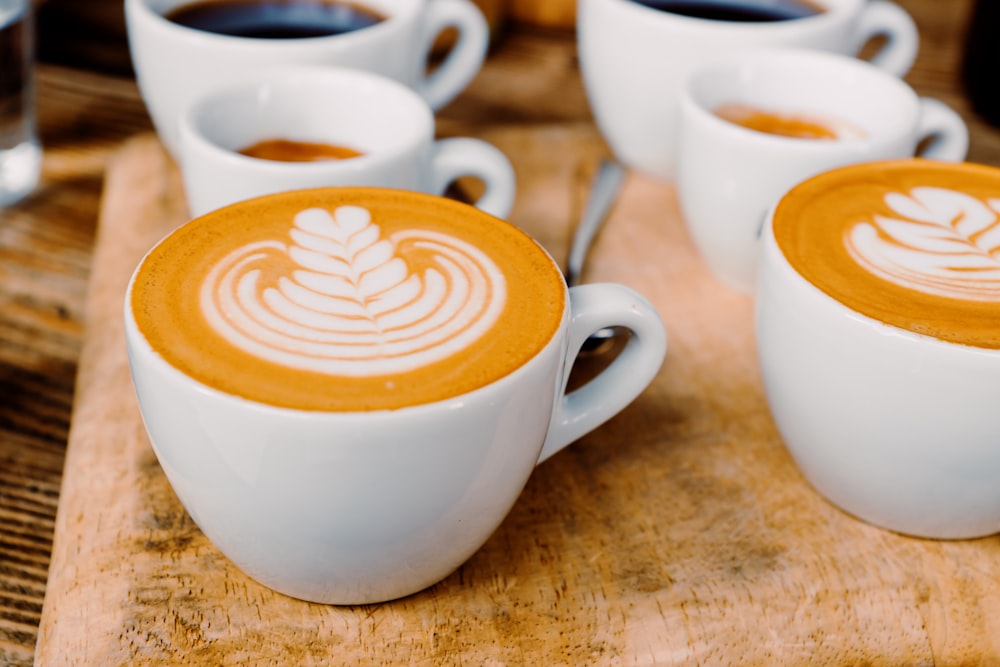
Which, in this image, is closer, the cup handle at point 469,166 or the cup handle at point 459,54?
the cup handle at point 469,166

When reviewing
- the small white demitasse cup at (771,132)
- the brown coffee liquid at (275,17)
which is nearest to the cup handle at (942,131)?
the small white demitasse cup at (771,132)

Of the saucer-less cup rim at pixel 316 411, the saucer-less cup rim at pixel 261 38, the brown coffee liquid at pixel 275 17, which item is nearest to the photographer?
the saucer-less cup rim at pixel 316 411

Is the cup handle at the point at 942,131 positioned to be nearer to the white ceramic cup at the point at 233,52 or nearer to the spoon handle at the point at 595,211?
the spoon handle at the point at 595,211

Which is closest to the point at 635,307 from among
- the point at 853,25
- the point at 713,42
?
the point at 713,42

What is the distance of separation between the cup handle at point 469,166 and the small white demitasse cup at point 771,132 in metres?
0.15

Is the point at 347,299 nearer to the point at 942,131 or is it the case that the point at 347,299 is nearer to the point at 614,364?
the point at 614,364

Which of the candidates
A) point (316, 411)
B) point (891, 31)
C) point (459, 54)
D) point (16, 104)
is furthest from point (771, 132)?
point (16, 104)

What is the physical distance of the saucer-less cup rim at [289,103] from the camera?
0.83 meters

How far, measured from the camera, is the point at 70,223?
1.09 metres

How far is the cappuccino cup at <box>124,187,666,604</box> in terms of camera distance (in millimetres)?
513

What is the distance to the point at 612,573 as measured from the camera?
644 millimetres

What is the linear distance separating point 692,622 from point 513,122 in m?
0.78

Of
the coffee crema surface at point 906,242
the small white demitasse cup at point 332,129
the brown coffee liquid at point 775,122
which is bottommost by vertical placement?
the small white demitasse cup at point 332,129

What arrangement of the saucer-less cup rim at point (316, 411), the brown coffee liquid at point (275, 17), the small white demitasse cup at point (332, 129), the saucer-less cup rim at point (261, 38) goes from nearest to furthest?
the saucer-less cup rim at point (316, 411) → the small white demitasse cup at point (332, 129) → the saucer-less cup rim at point (261, 38) → the brown coffee liquid at point (275, 17)
